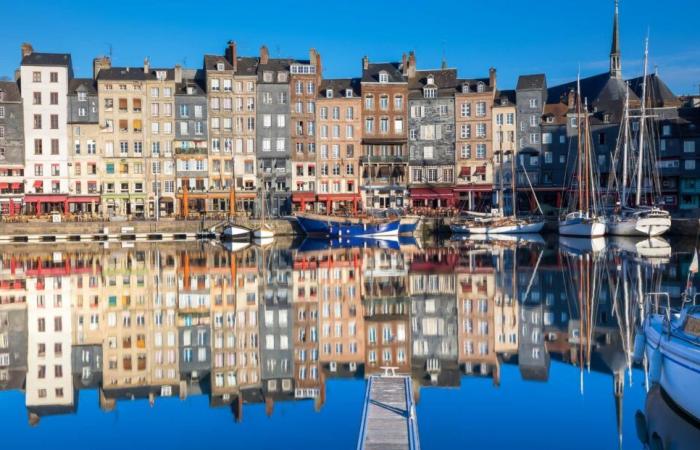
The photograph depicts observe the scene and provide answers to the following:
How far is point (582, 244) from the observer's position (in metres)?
51.6

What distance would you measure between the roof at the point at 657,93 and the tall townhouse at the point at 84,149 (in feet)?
171

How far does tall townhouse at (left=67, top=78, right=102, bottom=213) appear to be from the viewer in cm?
7269

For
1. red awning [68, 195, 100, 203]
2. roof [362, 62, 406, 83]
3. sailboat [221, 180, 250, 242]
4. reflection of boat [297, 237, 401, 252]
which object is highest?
roof [362, 62, 406, 83]

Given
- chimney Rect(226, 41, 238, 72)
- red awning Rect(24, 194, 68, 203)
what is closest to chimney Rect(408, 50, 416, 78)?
chimney Rect(226, 41, 238, 72)

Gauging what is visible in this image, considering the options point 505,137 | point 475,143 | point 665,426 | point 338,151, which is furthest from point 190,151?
point 665,426

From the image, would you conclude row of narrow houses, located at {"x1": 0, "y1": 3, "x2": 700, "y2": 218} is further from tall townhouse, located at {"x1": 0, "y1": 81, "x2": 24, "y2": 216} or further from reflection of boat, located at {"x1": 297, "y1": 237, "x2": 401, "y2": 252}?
reflection of boat, located at {"x1": 297, "y1": 237, "x2": 401, "y2": 252}

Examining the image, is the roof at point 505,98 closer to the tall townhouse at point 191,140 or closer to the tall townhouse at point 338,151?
the tall townhouse at point 338,151

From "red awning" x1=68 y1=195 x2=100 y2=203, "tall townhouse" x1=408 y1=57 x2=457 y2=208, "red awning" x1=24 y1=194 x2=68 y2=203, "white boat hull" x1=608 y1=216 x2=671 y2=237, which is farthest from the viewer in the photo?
"tall townhouse" x1=408 y1=57 x2=457 y2=208

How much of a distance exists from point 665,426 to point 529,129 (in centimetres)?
6548

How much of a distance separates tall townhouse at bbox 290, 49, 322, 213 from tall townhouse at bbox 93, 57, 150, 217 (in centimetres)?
1404

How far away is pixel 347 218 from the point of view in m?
65.6

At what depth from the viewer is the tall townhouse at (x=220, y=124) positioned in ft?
244

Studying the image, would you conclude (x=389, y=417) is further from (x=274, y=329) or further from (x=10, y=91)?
(x=10, y=91)

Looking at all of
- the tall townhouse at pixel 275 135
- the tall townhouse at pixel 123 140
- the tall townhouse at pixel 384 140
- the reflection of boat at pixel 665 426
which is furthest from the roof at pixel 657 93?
the reflection of boat at pixel 665 426
